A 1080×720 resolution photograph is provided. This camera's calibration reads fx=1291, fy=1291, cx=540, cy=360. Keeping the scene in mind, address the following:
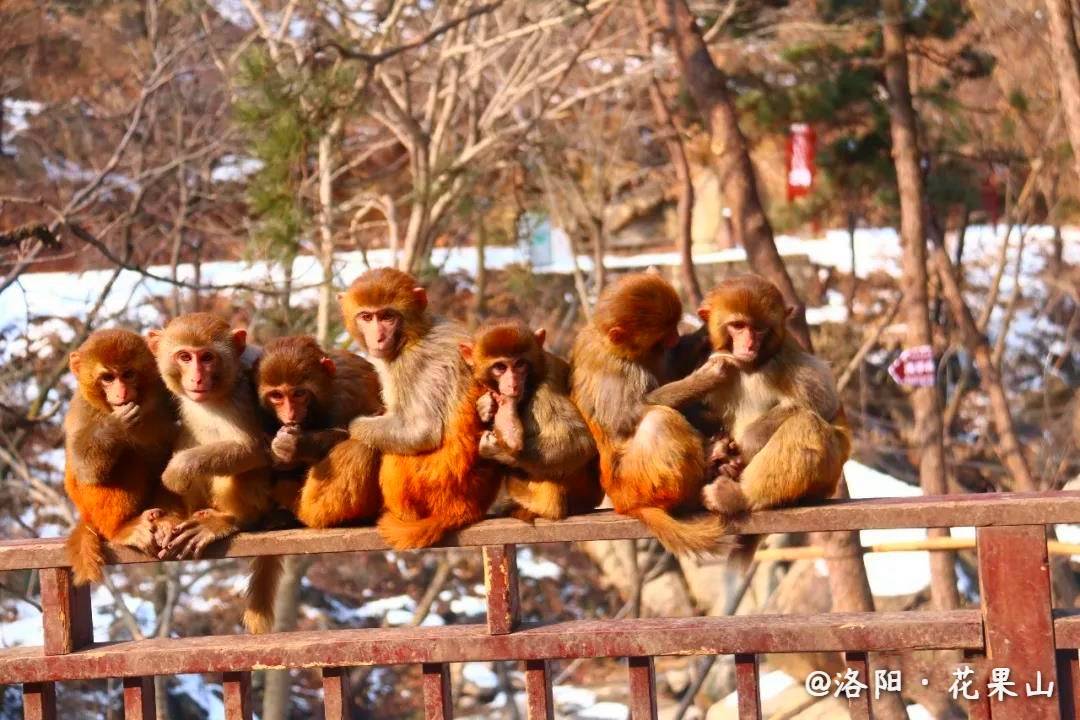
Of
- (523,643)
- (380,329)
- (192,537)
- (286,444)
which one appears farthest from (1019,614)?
(192,537)

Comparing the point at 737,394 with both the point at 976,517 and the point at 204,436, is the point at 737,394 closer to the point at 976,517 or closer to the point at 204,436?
the point at 976,517

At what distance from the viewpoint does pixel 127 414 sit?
389 cm

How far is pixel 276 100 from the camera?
679cm

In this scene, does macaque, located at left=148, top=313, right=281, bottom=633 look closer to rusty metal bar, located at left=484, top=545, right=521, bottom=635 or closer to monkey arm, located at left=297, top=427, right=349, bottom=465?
monkey arm, located at left=297, top=427, right=349, bottom=465

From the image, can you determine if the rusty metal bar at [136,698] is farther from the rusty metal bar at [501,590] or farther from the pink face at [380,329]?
the pink face at [380,329]

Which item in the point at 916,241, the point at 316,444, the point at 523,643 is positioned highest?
the point at 916,241

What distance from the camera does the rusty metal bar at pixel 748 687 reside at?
3479 mm

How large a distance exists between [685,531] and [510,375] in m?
0.68

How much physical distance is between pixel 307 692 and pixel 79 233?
27.9 ft

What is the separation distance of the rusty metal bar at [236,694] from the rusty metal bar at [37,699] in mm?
547

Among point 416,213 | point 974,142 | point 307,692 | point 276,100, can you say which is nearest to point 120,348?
point 276,100

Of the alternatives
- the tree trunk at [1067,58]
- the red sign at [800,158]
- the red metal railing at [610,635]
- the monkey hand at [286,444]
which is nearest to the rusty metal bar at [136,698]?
the red metal railing at [610,635]

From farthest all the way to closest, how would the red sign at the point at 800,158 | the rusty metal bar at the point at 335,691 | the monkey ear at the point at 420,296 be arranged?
the red sign at the point at 800,158
the monkey ear at the point at 420,296
the rusty metal bar at the point at 335,691

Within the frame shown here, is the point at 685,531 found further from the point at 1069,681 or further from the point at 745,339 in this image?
the point at 1069,681
